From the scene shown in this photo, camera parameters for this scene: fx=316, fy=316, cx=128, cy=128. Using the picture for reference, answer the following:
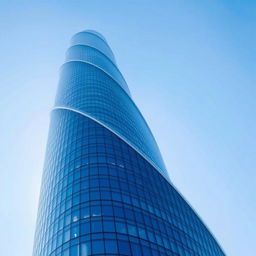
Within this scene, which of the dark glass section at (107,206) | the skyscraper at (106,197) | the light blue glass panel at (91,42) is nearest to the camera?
the dark glass section at (107,206)

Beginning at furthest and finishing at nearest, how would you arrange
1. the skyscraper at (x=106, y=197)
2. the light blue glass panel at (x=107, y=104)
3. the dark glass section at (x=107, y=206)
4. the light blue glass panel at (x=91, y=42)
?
the light blue glass panel at (x=91, y=42), the light blue glass panel at (x=107, y=104), the skyscraper at (x=106, y=197), the dark glass section at (x=107, y=206)

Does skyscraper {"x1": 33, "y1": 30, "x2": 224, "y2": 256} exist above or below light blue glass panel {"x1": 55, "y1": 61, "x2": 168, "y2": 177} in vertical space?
below

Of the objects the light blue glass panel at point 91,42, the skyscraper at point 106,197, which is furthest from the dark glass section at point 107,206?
the light blue glass panel at point 91,42

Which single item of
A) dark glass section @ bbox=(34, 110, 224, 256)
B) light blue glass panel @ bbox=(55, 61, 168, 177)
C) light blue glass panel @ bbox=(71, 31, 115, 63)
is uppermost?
light blue glass panel @ bbox=(71, 31, 115, 63)

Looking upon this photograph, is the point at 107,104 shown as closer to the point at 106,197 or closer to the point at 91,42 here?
the point at 106,197

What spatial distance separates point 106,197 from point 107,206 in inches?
72.7

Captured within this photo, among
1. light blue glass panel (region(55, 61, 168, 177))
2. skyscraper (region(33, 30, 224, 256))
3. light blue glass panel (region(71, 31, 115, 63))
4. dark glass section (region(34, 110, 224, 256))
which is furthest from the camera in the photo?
light blue glass panel (region(71, 31, 115, 63))

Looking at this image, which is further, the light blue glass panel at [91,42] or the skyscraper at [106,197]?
the light blue glass panel at [91,42]

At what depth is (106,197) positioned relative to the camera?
4534 cm

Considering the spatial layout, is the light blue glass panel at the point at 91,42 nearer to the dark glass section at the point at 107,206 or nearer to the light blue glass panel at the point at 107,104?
the light blue glass panel at the point at 107,104

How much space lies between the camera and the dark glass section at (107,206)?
40094mm

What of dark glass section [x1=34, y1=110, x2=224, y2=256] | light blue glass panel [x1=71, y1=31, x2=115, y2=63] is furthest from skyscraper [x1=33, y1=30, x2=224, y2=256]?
light blue glass panel [x1=71, y1=31, x2=115, y2=63]

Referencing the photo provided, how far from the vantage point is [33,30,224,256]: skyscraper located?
40500mm

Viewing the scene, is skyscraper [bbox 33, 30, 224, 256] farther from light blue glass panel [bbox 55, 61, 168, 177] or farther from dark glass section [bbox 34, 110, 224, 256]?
light blue glass panel [bbox 55, 61, 168, 177]
